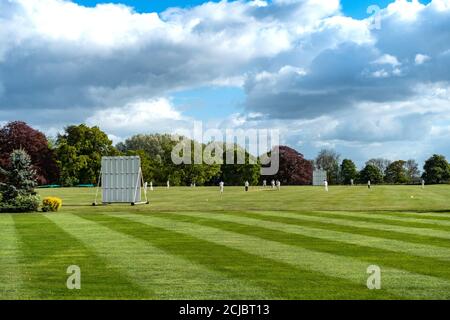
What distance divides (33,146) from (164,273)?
365ft

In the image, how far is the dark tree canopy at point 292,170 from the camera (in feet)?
465

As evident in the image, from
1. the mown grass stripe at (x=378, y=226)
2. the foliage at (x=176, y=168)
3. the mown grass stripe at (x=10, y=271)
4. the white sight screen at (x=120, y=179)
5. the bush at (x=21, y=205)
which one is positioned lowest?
the mown grass stripe at (x=10, y=271)

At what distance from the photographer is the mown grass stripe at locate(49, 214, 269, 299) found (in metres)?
10.9

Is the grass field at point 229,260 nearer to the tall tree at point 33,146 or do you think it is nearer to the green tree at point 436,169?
the tall tree at point 33,146

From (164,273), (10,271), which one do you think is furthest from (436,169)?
(10,271)

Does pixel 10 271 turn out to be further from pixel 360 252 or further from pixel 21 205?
pixel 21 205

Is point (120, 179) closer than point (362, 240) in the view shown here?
No

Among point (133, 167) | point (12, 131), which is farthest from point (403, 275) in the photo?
point (12, 131)

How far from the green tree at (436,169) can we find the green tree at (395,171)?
23.4 feet

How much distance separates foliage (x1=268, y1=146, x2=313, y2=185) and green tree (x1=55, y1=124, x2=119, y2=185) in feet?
145

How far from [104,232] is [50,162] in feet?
334

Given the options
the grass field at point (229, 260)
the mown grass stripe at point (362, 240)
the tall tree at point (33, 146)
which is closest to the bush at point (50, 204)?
the grass field at point (229, 260)

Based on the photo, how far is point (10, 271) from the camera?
45.1ft
